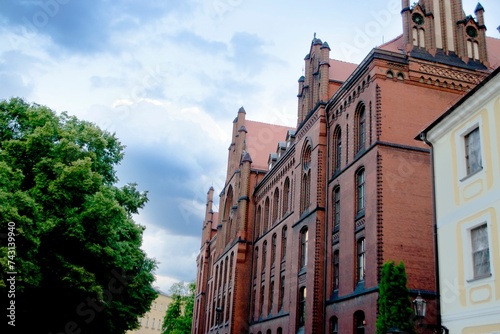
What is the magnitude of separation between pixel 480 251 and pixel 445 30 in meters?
13.4

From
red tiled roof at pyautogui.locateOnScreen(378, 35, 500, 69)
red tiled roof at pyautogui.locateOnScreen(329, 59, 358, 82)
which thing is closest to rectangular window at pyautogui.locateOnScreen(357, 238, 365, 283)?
red tiled roof at pyautogui.locateOnScreen(378, 35, 500, 69)

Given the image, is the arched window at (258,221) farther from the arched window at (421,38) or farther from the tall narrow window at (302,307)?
the arched window at (421,38)

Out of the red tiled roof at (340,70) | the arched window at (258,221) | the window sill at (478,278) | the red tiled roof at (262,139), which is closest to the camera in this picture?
the window sill at (478,278)

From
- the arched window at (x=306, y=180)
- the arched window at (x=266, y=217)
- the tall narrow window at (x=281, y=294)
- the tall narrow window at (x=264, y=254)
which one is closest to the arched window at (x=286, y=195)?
the arched window at (x=266, y=217)

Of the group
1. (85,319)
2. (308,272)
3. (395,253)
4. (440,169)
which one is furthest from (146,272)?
(440,169)

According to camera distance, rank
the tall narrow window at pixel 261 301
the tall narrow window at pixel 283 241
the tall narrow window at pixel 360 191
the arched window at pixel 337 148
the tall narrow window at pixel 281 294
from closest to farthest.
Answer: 1. the tall narrow window at pixel 360 191
2. the arched window at pixel 337 148
3. the tall narrow window at pixel 281 294
4. the tall narrow window at pixel 283 241
5. the tall narrow window at pixel 261 301

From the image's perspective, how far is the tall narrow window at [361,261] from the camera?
20.5 meters

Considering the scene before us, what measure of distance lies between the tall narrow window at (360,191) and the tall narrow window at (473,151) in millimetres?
7288

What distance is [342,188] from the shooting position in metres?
23.3

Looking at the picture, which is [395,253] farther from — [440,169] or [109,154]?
[109,154]

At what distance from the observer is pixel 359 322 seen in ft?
65.5

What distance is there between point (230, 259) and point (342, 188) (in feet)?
66.5

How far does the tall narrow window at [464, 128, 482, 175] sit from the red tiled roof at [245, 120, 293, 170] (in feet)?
93.1

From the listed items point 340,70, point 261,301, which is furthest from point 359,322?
point 261,301
